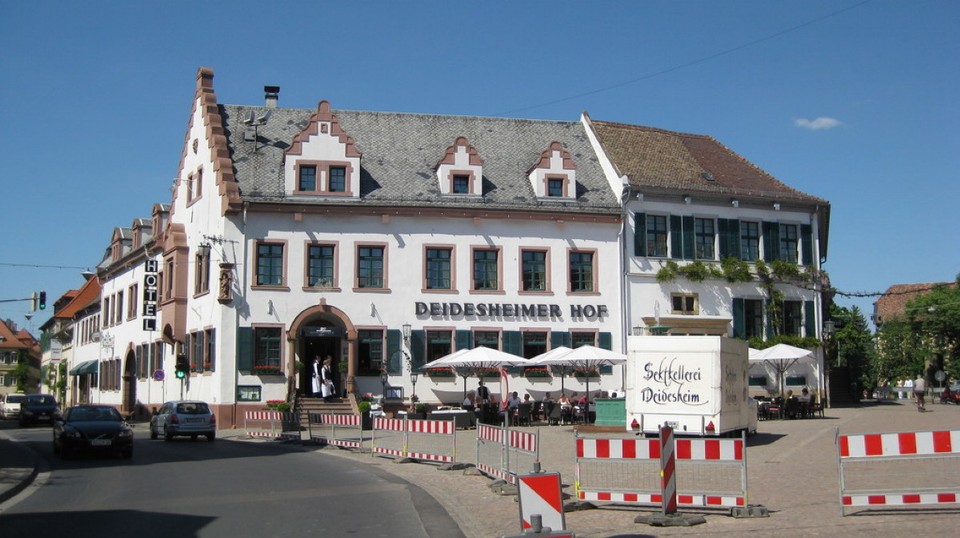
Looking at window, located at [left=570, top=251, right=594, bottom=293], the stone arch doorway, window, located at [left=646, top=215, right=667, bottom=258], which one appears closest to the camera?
the stone arch doorway

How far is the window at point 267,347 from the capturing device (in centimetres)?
3784

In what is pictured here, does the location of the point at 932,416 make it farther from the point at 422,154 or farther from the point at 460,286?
the point at 422,154

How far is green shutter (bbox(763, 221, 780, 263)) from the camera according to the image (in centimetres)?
4291

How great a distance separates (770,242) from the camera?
4300 cm

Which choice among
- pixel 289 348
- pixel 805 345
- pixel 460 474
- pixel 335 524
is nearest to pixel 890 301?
pixel 805 345

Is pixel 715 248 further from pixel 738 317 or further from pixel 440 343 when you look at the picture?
pixel 440 343

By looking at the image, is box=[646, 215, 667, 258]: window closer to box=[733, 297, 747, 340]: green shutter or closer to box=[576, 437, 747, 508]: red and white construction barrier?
box=[733, 297, 747, 340]: green shutter

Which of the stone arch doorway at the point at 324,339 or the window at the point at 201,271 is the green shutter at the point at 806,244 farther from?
the window at the point at 201,271

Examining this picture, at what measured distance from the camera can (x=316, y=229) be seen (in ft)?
127

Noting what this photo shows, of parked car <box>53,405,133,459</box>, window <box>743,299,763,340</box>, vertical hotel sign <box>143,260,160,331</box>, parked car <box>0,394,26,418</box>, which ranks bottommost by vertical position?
parked car <box>0,394,26,418</box>

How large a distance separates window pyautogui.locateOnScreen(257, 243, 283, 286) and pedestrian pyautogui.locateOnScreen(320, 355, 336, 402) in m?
3.44

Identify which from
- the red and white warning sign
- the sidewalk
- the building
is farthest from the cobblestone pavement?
the building

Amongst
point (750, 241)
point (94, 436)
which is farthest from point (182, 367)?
point (750, 241)

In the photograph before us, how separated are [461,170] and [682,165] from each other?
32.6 ft
